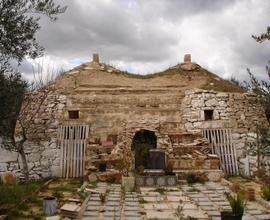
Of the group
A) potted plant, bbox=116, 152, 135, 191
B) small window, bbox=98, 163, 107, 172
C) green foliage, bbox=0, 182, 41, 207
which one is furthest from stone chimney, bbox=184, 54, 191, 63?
green foliage, bbox=0, 182, 41, 207

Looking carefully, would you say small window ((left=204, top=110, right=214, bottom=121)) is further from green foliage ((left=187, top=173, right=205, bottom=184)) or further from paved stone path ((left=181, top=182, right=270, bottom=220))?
paved stone path ((left=181, top=182, right=270, bottom=220))

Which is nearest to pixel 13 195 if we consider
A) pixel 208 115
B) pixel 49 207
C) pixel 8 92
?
pixel 49 207

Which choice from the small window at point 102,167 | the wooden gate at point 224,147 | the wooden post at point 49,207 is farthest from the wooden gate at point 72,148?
the wooden post at point 49,207

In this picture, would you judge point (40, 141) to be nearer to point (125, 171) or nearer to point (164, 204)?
point (125, 171)

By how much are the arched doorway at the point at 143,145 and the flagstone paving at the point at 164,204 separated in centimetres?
280

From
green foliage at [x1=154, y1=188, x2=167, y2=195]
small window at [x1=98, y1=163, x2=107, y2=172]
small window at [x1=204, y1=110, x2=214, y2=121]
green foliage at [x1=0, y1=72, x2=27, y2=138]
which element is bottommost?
green foliage at [x1=154, y1=188, x2=167, y2=195]

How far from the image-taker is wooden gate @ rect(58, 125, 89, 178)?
16234 mm

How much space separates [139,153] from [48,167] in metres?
4.18

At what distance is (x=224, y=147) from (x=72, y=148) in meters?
6.88

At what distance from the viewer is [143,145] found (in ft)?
52.4

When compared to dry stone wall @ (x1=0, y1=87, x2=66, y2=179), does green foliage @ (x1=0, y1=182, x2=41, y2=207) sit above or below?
below

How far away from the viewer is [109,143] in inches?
654

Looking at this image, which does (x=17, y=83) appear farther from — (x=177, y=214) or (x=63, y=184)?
(x=63, y=184)

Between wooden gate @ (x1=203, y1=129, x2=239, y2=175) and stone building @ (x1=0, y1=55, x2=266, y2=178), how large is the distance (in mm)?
47
